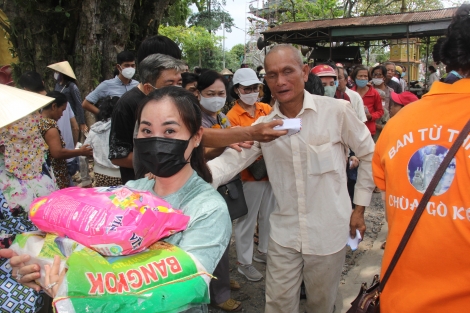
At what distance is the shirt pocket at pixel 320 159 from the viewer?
Result: 7.72 ft

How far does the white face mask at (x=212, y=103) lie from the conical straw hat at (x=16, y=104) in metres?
2.25

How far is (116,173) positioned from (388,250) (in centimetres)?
242

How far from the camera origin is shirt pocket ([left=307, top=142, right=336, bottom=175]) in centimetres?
235


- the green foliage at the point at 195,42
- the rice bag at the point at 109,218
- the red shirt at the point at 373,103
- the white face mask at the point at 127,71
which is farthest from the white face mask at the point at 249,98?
the green foliage at the point at 195,42

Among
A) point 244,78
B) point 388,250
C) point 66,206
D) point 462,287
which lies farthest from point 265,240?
point 66,206

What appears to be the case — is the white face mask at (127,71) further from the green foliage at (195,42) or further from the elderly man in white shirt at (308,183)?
the green foliage at (195,42)

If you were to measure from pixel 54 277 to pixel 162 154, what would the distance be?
58 cm

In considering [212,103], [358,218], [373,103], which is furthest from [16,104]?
[373,103]

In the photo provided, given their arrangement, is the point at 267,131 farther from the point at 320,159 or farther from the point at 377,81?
the point at 377,81

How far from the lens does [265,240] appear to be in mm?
3986

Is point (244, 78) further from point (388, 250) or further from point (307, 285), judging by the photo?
point (388, 250)

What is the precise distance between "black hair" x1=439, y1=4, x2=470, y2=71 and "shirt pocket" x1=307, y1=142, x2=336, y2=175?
954mm

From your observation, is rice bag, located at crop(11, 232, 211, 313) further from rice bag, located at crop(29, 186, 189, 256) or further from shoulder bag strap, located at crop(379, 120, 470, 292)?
shoulder bag strap, located at crop(379, 120, 470, 292)

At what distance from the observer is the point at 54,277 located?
1.12m
